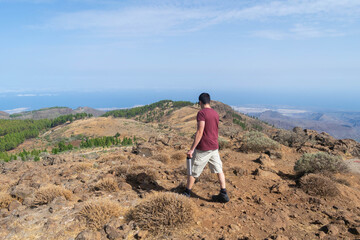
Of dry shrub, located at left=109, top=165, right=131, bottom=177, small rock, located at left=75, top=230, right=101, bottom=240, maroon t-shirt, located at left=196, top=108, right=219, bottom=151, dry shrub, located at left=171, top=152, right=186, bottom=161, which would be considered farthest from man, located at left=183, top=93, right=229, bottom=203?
dry shrub, located at left=171, top=152, right=186, bottom=161

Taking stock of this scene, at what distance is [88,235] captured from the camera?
3.71 metres

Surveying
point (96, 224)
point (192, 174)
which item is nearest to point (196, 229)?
point (192, 174)

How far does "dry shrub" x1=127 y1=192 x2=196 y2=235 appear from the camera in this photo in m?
3.86

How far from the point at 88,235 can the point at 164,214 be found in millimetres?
1270

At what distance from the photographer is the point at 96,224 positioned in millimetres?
4082

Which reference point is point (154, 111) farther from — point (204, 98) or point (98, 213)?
point (98, 213)

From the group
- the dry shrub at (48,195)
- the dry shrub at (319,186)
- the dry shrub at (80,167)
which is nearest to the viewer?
the dry shrub at (48,195)

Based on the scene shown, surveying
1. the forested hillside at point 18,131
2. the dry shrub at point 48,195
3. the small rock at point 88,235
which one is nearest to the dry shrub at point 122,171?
the dry shrub at point 48,195

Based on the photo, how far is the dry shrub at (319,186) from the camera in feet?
18.4

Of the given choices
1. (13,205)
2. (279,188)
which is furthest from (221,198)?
(13,205)

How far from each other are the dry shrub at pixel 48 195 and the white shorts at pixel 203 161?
3.16 meters

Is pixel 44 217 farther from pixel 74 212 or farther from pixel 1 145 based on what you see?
pixel 1 145

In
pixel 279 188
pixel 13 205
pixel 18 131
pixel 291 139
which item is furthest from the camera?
pixel 18 131

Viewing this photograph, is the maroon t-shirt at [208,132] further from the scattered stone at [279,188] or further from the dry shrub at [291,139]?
the dry shrub at [291,139]
